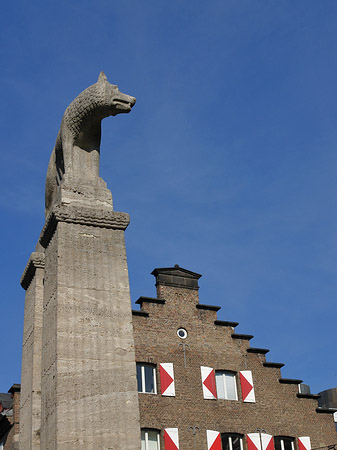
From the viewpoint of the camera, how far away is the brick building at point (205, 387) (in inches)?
937

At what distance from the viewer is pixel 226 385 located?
25.9m

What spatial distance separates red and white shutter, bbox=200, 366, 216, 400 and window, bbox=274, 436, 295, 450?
3389 mm

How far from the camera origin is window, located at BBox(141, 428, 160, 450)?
22.8 m

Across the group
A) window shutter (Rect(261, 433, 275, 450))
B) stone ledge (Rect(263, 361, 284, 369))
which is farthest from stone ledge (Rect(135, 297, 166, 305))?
window shutter (Rect(261, 433, 275, 450))

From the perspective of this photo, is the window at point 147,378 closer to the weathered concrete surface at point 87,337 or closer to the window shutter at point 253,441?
the window shutter at point 253,441

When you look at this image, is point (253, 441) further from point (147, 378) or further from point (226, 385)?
point (147, 378)

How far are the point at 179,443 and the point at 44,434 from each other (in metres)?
16.9

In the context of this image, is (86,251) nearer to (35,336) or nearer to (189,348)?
(35,336)

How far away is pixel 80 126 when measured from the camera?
9.22m

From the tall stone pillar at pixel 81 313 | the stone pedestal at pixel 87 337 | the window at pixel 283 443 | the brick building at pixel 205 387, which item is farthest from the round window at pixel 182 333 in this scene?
the stone pedestal at pixel 87 337

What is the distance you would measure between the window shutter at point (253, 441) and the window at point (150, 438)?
153 inches

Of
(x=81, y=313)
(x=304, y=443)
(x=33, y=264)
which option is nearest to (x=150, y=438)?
(x=304, y=443)

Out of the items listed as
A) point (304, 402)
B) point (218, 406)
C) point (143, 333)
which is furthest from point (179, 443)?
point (304, 402)

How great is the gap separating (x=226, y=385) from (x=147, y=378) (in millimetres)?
3719
